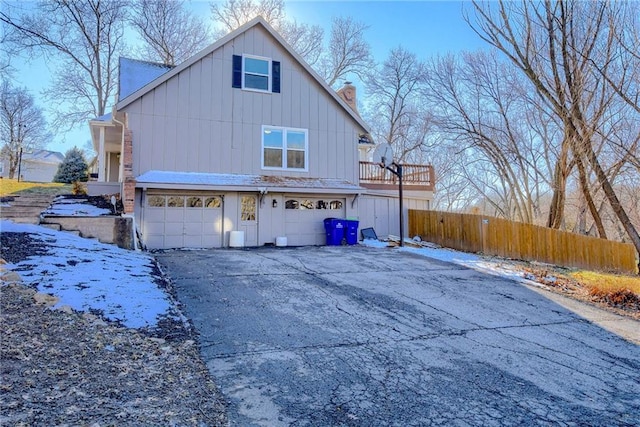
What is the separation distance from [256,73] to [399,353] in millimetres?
11773

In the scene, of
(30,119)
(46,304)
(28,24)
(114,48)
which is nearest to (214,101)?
(46,304)

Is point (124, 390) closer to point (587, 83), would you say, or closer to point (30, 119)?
point (587, 83)

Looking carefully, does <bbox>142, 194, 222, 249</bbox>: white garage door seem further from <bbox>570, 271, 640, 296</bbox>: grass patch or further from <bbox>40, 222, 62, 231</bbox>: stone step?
<bbox>570, 271, 640, 296</bbox>: grass patch

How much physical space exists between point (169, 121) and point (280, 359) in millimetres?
10457

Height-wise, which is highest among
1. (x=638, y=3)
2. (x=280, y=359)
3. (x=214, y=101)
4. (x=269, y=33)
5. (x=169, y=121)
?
(x=269, y=33)

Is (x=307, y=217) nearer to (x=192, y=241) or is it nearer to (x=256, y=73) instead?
(x=192, y=241)

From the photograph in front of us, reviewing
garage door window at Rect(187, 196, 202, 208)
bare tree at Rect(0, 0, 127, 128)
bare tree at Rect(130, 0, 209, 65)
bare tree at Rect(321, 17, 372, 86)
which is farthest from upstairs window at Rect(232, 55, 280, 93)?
bare tree at Rect(321, 17, 372, 86)

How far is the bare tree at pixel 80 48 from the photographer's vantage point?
21484 mm

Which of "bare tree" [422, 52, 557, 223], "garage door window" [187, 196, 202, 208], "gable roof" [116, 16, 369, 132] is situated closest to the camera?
"gable roof" [116, 16, 369, 132]

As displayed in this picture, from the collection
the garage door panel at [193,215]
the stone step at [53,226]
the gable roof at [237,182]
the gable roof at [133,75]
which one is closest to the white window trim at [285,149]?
the gable roof at [237,182]

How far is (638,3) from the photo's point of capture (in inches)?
376

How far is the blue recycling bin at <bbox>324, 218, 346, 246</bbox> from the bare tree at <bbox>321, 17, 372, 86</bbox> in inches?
A: 751

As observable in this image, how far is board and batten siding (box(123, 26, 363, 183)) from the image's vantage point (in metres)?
12.1

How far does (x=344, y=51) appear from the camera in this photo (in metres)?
29.9
